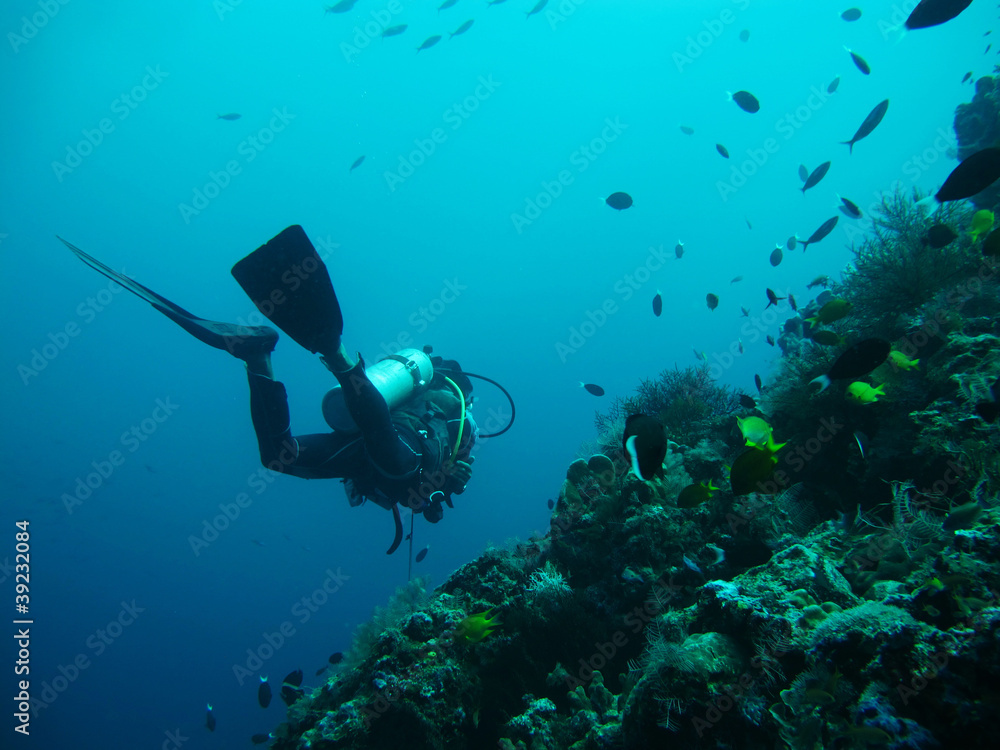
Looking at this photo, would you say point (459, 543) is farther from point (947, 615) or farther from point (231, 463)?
point (947, 615)

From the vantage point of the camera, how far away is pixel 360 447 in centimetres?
596

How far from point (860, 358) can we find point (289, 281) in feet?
16.5

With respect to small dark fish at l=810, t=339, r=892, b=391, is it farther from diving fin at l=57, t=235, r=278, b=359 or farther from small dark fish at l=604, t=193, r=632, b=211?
small dark fish at l=604, t=193, r=632, b=211

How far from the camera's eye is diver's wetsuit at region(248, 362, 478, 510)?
4.90 metres

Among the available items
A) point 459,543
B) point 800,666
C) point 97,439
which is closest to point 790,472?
point 800,666

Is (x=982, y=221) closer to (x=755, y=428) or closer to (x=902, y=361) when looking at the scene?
(x=902, y=361)

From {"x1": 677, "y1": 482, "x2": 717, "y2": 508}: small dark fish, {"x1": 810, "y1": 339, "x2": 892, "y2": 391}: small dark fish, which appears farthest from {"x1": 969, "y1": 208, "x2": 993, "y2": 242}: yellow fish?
{"x1": 677, "y1": 482, "x2": 717, "y2": 508}: small dark fish

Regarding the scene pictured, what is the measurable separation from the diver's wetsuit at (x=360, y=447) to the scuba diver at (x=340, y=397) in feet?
0.04

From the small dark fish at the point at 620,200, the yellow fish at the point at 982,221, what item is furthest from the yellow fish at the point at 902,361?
the small dark fish at the point at 620,200

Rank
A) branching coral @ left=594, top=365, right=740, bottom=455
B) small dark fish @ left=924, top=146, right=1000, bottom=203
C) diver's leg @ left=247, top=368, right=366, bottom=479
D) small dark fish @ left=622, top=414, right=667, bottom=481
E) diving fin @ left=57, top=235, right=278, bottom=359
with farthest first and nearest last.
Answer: branching coral @ left=594, top=365, right=740, bottom=455
diver's leg @ left=247, top=368, right=366, bottom=479
diving fin @ left=57, top=235, right=278, bottom=359
small dark fish @ left=924, top=146, right=1000, bottom=203
small dark fish @ left=622, top=414, right=667, bottom=481

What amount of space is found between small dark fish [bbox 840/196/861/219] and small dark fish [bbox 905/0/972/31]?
3568mm

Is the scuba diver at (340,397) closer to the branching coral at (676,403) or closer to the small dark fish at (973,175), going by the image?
the branching coral at (676,403)

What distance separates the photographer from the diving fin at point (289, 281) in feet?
13.6

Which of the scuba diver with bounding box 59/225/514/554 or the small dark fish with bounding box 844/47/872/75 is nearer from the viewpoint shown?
the scuba diver with bounding box 59/225/514/554
